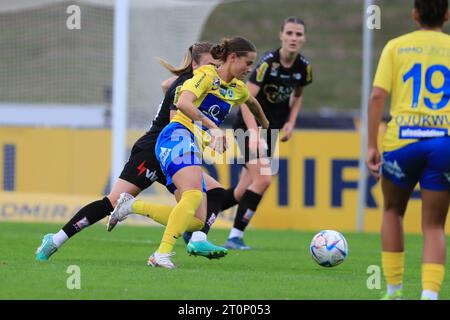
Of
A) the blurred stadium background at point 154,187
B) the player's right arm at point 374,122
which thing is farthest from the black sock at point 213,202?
the blurred stadium background at point 154,187

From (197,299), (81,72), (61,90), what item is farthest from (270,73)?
(61,90)

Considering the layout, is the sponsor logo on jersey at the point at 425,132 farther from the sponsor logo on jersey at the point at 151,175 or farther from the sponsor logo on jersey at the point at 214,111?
the sponsor logo on jersey at the point at 151,175

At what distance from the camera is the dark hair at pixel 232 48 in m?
7.93

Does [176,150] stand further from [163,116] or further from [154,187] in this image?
[154,187]

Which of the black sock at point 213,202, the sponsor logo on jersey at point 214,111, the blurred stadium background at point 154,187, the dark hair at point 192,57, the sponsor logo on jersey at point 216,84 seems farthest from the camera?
the blurred stadium background at point 154,187

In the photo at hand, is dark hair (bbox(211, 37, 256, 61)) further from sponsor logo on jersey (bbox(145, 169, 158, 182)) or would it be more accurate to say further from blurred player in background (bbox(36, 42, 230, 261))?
sponsor logo on jersey (bbox(145, 169, 158, 182))

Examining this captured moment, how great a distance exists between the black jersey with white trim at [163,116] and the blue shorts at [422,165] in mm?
3072

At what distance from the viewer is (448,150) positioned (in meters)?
5.71

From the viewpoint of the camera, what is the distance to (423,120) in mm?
5727

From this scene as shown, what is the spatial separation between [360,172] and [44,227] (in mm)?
5167

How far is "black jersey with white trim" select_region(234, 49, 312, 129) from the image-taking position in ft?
35.8

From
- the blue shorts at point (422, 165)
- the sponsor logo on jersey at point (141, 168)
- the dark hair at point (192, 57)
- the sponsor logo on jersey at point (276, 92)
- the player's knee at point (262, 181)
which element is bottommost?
the player's knee at point (262, 181)
